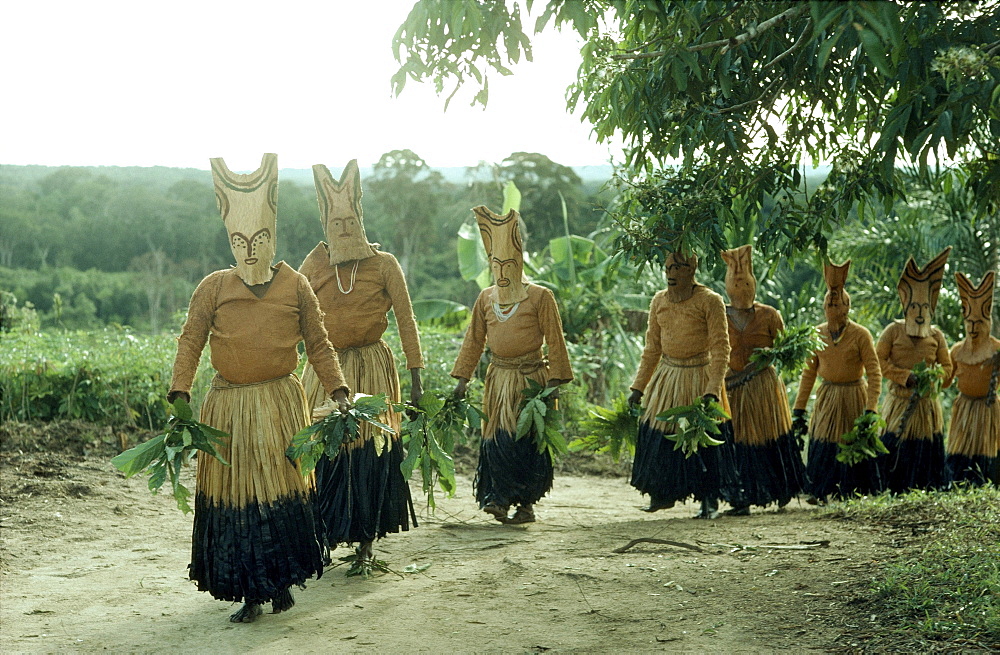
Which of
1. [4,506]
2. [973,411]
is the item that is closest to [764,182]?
[973,411]

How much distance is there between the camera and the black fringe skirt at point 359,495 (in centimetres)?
521

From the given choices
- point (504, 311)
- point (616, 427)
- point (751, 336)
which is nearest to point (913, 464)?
point (751, 336)

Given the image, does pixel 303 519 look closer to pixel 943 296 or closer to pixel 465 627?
pixel 465 627

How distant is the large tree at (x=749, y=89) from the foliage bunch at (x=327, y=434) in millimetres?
1468

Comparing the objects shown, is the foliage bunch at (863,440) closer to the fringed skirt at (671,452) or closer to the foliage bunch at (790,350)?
the foliage bunch at (790,350)

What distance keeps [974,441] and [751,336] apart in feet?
6.78

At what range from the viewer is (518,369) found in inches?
252

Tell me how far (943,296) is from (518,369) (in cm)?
Result: 755

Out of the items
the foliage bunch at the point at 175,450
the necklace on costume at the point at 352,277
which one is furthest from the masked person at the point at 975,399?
the foliage bunch at the point at 175,450

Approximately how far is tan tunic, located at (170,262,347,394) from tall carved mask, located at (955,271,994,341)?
509cm

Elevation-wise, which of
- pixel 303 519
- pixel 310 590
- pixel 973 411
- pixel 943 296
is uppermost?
pixel 943 296

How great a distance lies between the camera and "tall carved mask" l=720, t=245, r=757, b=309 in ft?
22.8

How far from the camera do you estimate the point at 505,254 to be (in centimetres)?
635

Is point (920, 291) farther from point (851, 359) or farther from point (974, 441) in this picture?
point (974, 441)
